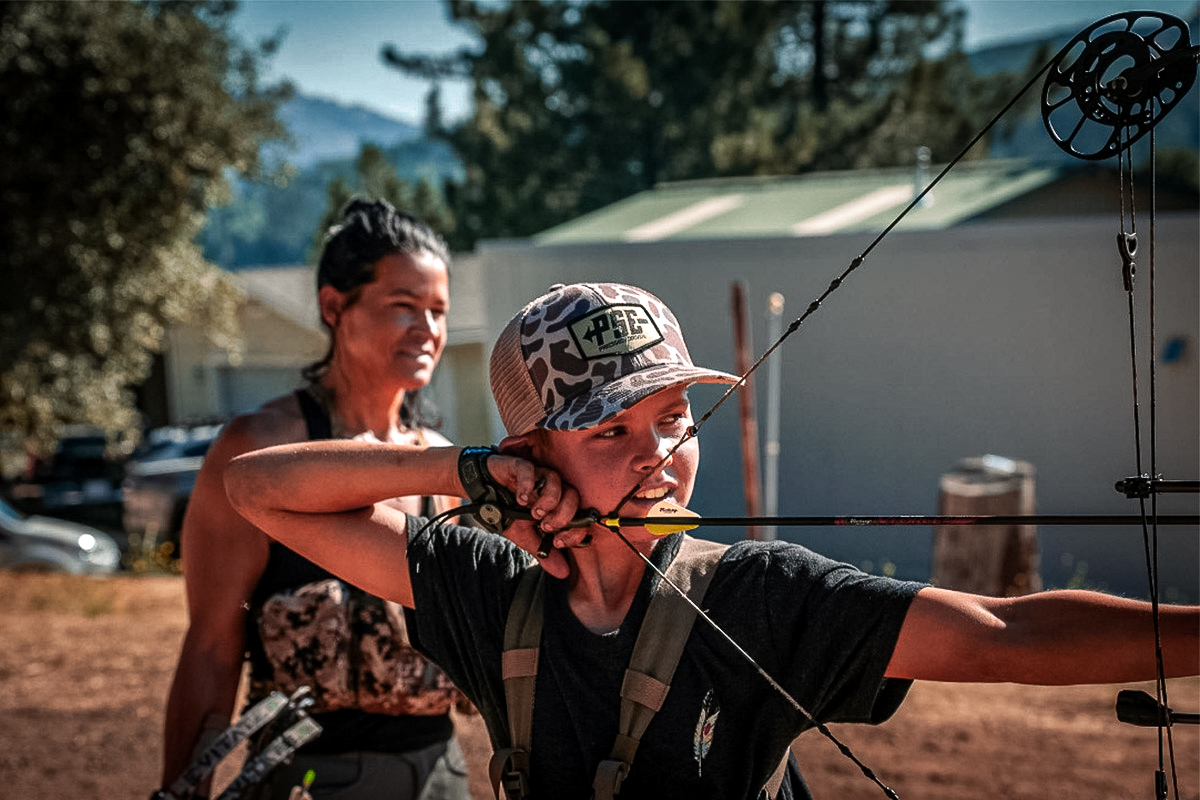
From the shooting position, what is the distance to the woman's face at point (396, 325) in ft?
8.99

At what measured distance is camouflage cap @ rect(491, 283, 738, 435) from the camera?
1.72 metres

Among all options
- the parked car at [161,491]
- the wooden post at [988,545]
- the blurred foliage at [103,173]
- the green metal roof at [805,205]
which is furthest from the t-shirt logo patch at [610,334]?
the parked car at [161,491]

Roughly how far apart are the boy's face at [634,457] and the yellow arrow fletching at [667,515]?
2 centimetres

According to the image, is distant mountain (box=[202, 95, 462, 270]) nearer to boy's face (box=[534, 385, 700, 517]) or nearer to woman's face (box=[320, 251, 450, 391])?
woman's face (box=[320, 251, 450, 391])

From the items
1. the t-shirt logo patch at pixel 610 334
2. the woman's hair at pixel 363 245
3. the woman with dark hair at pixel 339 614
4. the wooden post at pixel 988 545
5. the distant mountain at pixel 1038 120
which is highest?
the distant mountain at pixel 1038 120

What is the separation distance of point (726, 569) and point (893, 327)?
1032 centimetres

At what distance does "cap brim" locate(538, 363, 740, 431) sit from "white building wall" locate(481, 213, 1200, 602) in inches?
330

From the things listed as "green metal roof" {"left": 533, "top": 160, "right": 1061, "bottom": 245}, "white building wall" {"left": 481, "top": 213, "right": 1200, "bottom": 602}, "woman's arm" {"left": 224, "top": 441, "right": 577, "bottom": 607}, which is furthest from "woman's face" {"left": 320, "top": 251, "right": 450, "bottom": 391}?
"green metal roof" {"left": 533, "top": 160, "right": 1061, "bottom": 245}

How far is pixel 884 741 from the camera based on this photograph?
5492mm

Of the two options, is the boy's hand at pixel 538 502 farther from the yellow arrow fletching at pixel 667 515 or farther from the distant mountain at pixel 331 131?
the distant mountain at pixel 331 131

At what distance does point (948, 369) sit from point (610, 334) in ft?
33.4

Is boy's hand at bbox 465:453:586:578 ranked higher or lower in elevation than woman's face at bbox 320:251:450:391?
lower

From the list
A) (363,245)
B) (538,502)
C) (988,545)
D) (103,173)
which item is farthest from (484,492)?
(103,173)

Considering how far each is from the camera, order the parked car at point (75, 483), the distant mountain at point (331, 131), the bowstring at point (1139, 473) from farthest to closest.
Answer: the parked car at point (75, 483)
the distant mountain at point (331, 131)
the bowstring at point (1139, 473)
